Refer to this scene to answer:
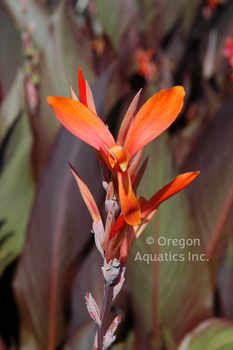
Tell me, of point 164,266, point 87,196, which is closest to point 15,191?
point 164,266

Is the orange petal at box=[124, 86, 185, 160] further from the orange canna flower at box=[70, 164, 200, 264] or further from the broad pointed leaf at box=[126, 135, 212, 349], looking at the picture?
the broad pointed leaf at box=[126, 135, 212, 349]

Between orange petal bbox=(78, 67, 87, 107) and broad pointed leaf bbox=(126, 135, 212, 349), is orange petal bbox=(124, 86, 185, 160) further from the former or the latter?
broad pointed leaf bbox=(126, 135, 212, 349)

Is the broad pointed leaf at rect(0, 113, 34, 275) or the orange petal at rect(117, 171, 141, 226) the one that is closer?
the orange petal at rect(117, 171, 141, 226)

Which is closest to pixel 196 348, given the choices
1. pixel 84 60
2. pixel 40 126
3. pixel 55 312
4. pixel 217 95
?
pixel 55 312

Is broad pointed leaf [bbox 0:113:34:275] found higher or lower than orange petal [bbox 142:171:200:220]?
higher

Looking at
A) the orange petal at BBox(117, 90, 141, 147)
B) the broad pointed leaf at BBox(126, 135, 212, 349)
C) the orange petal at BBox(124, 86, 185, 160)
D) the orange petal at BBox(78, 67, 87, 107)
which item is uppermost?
Result: the orange petal at BBox(78, 67, 87, 107)

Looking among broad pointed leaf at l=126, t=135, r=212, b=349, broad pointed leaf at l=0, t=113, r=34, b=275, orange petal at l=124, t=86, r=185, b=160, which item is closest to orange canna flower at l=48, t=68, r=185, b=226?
orange petal at l=124, t=86, r=185, b=160
